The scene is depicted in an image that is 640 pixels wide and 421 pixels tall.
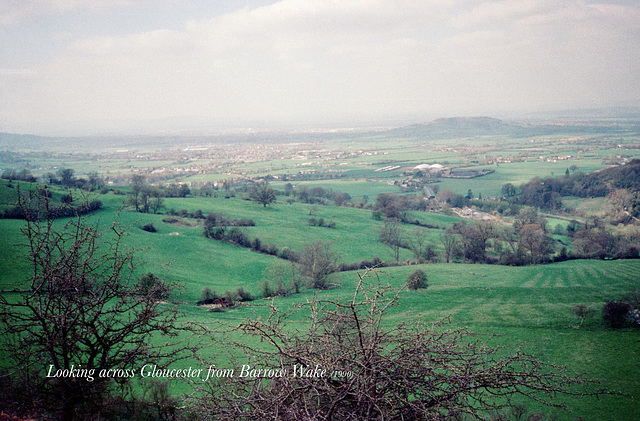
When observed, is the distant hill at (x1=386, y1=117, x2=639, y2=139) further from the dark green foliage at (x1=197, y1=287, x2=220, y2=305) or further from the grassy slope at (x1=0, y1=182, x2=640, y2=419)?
the dark green foliage at (x1=197, y1=287, x2=220, y2=305)

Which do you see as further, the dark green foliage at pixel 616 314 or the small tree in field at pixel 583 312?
the small tree in field at pixel 583 312

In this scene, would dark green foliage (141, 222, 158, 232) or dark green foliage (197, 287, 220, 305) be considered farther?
dark green foliage (141, 222, 158, 232)

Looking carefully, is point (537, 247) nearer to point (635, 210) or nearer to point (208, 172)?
point (635, 210)

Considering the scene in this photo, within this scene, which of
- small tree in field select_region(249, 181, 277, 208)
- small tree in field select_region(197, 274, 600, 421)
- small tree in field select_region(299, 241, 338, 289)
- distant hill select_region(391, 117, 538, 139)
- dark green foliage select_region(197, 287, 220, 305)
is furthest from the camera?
distant hill select_region(391, 117, 538, 139)

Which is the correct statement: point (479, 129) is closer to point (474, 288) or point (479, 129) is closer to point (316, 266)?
point (474, 288)

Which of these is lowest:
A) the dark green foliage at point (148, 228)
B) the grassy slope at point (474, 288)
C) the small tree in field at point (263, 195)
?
the grassy slope at point (474, 288)

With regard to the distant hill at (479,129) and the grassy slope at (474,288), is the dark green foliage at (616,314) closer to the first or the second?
the grassy slope at (474,288)

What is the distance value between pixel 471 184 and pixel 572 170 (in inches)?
678

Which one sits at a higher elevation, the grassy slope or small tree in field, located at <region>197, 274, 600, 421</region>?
small tree in field, located at <region>197, 274, 600, 421</region>

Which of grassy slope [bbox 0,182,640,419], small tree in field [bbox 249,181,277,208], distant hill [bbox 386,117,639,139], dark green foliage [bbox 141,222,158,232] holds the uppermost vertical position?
distant hill [bbox 386,117,639,139]

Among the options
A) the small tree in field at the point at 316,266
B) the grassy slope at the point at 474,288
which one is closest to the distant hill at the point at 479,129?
the grassy slope at the point at 474,288

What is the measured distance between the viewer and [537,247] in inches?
1549

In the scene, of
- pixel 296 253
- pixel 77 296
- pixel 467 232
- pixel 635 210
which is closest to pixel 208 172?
pixel 296 253

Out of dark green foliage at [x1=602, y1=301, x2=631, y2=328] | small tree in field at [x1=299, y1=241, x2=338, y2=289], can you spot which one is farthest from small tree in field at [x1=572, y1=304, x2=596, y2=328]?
small tree in field at [x1=299, y1=241, x2=338, y2=289]
